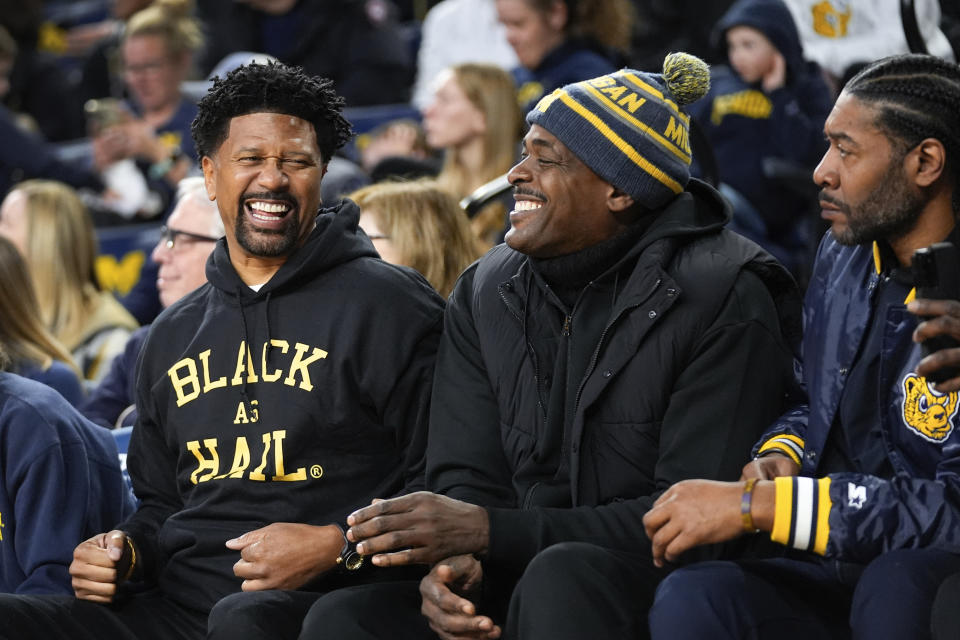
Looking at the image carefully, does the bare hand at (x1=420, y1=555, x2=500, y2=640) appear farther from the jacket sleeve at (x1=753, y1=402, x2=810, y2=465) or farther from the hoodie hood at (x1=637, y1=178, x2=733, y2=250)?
the hoodie hood at (x1=637, y1=178, x2=733, y2=250)

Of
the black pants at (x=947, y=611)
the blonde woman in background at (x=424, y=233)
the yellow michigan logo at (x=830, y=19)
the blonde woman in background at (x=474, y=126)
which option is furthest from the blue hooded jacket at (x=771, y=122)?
the black pants at (x=947, y=611)

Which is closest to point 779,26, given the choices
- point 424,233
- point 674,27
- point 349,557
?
point 674,27

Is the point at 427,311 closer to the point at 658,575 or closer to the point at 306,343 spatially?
the point at 306,343

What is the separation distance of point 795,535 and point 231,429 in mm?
1423

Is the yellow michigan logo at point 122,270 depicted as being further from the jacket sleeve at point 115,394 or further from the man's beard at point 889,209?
the man's beard at point 889,209

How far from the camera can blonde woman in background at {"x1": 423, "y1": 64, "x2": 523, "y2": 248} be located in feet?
20.6

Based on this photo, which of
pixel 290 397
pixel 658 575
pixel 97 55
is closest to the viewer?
pixel 658 575

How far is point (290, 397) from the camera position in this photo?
363 cm

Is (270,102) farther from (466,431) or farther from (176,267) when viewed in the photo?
(176,267)

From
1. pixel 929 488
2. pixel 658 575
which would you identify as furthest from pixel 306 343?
pixel 929 488

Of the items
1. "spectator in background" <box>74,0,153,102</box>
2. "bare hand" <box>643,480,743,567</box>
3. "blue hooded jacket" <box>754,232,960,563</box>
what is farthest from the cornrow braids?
"spectator in background" <box>74,0,153,102</box>

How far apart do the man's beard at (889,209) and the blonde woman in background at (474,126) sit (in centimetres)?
313

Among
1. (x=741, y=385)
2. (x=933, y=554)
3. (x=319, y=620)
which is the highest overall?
(x=741, y=385)

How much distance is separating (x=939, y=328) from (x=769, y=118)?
3.86 metres
